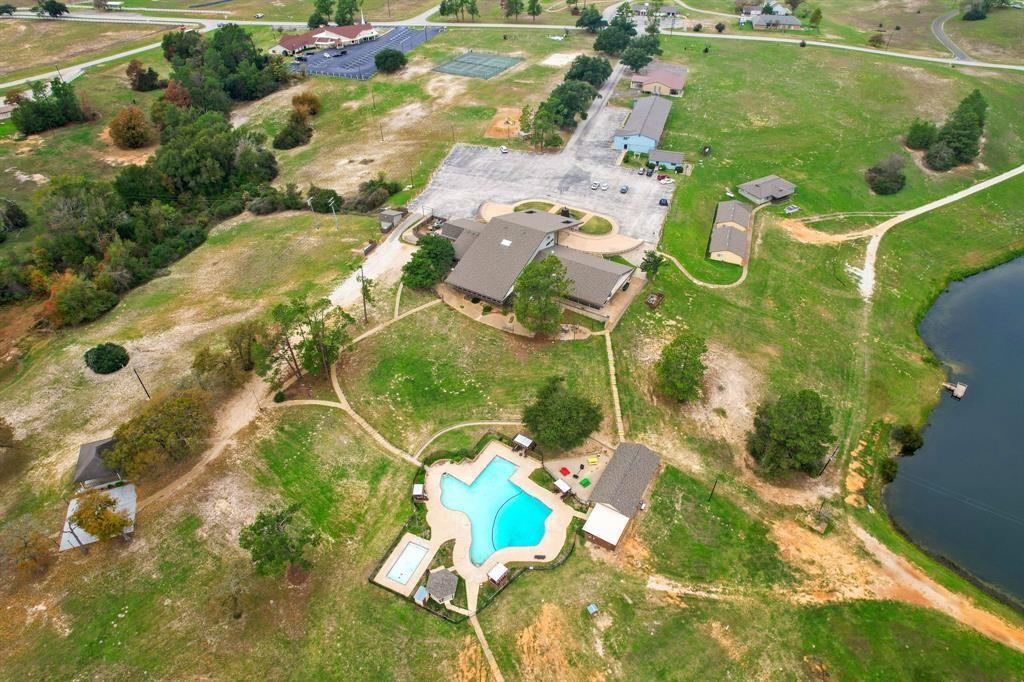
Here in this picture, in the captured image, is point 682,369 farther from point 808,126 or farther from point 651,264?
point 808,126

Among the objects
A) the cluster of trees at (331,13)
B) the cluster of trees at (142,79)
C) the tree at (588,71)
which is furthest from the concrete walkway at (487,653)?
the cluster of trees at (331,13)

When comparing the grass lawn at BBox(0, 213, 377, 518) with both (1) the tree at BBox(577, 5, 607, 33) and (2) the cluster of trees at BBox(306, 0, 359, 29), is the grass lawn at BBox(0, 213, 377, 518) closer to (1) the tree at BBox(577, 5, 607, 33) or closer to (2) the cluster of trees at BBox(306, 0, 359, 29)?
(2) the cluster of trees at BBox(306, 0, 359, 29)

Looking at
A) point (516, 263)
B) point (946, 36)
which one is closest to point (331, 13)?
point (516, 263)

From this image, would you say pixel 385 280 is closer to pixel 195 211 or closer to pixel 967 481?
pixel 195 211

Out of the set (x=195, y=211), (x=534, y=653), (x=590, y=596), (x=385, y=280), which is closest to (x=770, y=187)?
(x=385, y=280)

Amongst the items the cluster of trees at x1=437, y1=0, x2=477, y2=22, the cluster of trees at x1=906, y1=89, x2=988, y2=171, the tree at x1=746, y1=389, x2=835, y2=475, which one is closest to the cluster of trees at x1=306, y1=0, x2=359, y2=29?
the cluster of trees at x1=437, y1=0, x2=477, y2=22

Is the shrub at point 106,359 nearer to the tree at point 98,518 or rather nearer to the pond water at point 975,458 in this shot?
the tree at point 98,518

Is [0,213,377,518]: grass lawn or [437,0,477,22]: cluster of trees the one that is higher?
[437,0,477,22]: cluster of trees
